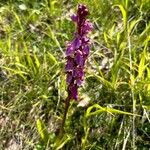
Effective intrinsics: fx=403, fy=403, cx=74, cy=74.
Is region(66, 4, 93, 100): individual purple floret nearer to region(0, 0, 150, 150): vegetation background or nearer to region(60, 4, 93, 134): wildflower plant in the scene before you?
region(60, 4, 93, 134): wildflower plant

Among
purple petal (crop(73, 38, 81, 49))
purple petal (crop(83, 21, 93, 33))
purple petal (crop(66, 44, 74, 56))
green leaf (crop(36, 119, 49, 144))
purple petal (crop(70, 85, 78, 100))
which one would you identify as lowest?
green leaf (crop(36, 119, 49, 144))

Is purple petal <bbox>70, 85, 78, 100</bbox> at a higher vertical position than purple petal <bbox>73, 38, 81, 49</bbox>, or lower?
lower

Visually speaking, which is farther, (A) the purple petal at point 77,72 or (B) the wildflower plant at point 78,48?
(A) the purple petal at point 77,72

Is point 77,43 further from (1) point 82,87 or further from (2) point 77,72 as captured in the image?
(1) point 82,87

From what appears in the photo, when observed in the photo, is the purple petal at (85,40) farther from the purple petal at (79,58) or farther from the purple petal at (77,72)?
the purple petal at (77,72)

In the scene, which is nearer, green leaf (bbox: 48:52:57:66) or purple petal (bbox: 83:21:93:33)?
purple petal (bbox: 83:21:93:33)

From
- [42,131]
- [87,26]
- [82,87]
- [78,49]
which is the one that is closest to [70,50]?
[78,49]

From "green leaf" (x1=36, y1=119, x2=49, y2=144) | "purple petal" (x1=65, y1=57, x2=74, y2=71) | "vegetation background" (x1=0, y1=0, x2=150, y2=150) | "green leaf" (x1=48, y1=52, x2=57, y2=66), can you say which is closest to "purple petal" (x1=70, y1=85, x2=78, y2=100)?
"purple petal" (x1=65, y1=57, x2=74, y2=71)

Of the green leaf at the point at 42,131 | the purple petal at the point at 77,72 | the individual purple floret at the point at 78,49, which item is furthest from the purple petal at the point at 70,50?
the green leaf at the point at 42,131
